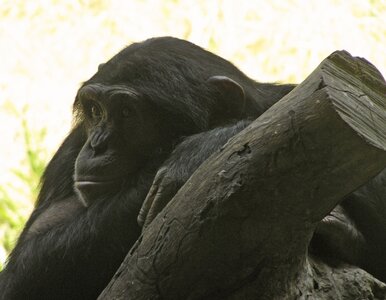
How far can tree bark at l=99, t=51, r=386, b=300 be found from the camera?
216 centimetres

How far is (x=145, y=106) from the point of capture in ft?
11.5

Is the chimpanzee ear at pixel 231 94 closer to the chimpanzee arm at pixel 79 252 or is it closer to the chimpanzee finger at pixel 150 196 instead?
the chimpanzee arm at pixel 79 252

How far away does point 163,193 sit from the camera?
104 inches

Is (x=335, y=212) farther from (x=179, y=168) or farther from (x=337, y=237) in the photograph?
(x=179, y=168)

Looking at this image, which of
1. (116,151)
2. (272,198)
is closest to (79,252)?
(116,151)

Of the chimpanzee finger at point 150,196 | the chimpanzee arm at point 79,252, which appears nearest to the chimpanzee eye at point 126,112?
the chimpanzee arm at point 79,252

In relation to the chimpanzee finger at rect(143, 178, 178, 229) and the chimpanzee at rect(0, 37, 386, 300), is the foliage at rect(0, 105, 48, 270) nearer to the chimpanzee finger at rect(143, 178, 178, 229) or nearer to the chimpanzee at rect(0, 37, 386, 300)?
the chimpanzee at rect(0, 37, 386, 300)

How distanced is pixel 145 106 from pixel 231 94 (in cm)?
33

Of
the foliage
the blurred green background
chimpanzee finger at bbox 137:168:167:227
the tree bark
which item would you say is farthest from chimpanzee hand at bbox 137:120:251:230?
the blurred green background

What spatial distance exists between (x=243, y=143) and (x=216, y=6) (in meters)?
6.53

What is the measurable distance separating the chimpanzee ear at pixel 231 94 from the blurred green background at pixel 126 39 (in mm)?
4434

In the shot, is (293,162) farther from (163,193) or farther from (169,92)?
(169,92)

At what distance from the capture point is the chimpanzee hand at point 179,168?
8.71 feet

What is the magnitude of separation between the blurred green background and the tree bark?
17.9 feet
